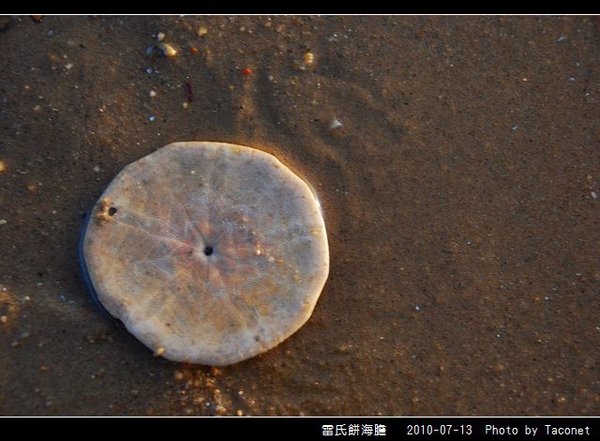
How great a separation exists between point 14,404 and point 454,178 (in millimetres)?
2372

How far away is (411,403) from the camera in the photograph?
2.69 metres

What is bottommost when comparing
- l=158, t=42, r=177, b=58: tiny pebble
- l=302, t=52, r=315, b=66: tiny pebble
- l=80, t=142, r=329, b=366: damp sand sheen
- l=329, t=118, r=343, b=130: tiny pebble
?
l=80, t=142, r=329, b=366: damp sand sheen

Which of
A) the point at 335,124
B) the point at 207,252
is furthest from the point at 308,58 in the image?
the point at 207,252

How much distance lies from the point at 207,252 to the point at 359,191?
0.83 meters

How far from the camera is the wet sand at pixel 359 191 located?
2.65m

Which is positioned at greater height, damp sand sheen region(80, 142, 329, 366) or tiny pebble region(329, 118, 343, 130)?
tiny pebble region(329, 118, 343, 130)

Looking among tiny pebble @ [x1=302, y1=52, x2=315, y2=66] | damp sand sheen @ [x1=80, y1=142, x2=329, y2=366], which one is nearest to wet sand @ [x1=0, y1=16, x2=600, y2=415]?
tiny pebble @ [x1=302, y1=52, x2=315, y2=66]

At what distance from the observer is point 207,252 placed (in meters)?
2.64

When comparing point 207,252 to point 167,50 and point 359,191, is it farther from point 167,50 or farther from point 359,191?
point 167,50

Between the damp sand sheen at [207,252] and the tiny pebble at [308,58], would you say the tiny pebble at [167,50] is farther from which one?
the tiny pebble at [308,58]

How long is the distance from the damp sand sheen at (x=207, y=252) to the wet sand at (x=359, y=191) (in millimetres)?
143

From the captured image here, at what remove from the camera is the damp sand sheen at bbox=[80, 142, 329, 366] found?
258 cm

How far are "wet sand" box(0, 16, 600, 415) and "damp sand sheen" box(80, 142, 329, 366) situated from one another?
0.47 ft

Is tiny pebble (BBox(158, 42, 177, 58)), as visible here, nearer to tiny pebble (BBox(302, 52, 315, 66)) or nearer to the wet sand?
the wet sand
